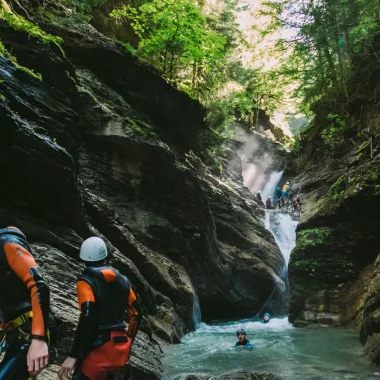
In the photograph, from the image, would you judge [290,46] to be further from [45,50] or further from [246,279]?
[45,50]

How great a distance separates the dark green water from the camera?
303 inches

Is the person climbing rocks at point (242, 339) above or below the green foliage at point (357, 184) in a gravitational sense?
below

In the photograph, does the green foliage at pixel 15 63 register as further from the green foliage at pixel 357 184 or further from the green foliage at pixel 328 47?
the green foliage at pixel 328 47

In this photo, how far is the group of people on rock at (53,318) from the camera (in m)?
2.53

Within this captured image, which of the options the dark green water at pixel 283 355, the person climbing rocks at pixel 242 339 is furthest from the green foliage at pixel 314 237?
the person climbing rocks at pixel 242 339

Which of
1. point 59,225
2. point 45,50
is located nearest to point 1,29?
point 45,50

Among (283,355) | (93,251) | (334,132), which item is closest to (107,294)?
(93,251)

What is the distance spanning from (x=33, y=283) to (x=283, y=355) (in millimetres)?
8797

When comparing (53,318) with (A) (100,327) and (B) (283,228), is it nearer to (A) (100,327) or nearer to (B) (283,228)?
(A) (100,327)

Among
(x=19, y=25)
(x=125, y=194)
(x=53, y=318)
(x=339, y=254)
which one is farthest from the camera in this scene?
(x=339, y=254)

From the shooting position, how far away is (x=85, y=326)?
3.12 metres

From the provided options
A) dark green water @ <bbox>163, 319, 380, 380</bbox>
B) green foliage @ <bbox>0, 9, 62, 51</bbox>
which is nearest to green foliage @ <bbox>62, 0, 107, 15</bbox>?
green foliage @ <bbox>0, 9, 62, 51</bbox>

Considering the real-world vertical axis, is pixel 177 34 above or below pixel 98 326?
above

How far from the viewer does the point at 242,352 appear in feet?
32.8
